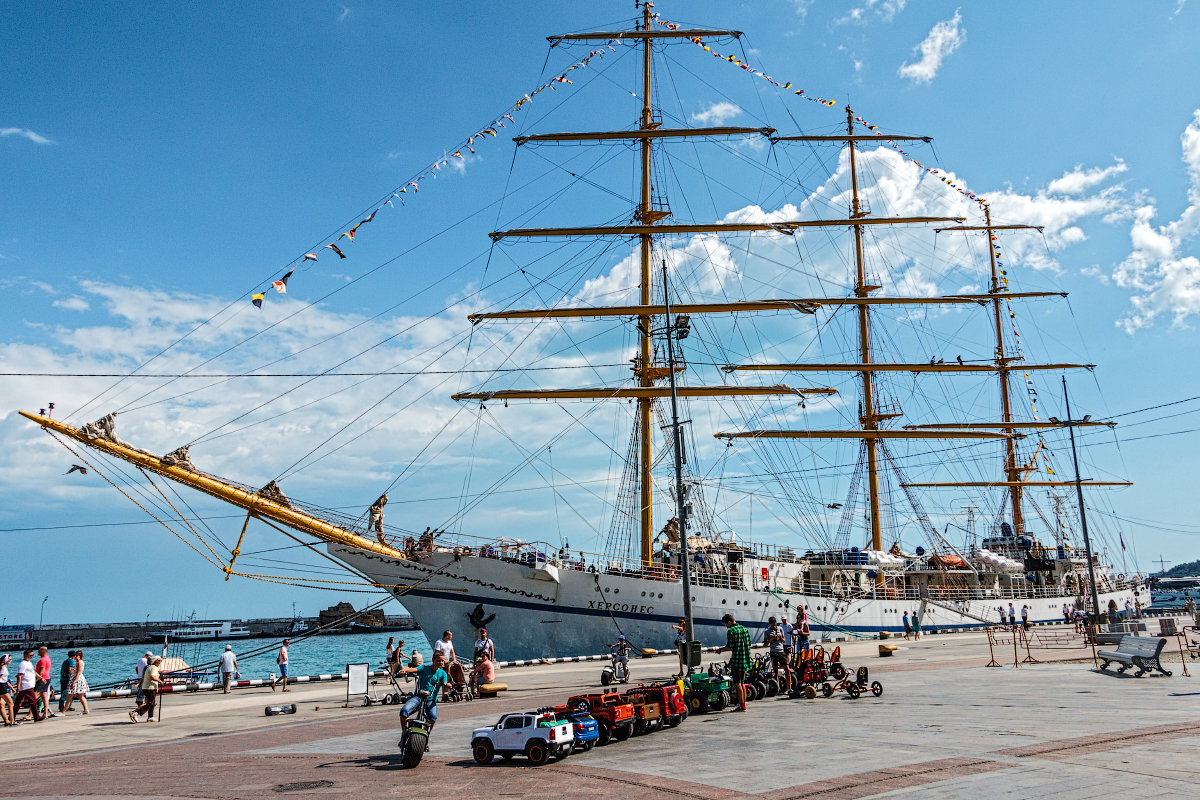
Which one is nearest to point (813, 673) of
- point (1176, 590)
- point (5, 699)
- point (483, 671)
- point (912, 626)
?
point (483, 671)

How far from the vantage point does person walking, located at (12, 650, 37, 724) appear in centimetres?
1650

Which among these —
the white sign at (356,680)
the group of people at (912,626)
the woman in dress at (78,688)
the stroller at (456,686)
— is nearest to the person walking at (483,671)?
the stroller at (456,686)

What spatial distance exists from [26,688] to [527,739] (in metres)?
12.3

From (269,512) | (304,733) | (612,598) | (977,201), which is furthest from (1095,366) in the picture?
(304,733)

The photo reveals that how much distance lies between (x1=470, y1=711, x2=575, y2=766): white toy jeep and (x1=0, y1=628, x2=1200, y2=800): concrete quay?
19 cm

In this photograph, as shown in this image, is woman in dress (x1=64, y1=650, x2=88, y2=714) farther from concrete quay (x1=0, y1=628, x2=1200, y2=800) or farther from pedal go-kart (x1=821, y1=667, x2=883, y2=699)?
pedal go-kart (x1=821, y1=667, x2=883, y2=699)

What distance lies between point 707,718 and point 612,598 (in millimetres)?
15233

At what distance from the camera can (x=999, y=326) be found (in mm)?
66250

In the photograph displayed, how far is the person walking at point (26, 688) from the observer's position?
54.1 feet

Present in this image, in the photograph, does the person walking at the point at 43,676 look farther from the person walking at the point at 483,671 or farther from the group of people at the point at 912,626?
the group of people at the point at 912,626

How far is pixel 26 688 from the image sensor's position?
54.1 feet

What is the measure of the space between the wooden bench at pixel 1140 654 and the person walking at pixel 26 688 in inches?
913

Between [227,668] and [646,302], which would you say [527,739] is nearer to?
[227,668]

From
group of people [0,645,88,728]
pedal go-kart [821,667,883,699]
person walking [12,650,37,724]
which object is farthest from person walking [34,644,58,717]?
pedal go-kart [821,667,883,699]
